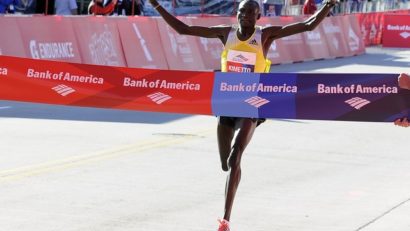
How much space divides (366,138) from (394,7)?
38.7 m

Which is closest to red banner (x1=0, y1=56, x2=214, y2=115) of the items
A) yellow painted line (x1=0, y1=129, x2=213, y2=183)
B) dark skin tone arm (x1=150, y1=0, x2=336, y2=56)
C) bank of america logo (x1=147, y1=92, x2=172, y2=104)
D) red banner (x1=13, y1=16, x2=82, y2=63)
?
bank of america logo (x1=147, y1=92, x2=172, y2=104)

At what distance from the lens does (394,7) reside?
52719 millimetres

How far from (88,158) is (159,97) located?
341cm

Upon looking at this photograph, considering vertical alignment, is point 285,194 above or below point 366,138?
above

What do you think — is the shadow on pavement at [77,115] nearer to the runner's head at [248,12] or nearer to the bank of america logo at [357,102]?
the runner's head at [248,12]

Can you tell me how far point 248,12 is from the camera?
28.0 ft

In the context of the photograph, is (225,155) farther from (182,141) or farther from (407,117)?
(182,141)

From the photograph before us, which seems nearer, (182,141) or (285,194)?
(285,194)

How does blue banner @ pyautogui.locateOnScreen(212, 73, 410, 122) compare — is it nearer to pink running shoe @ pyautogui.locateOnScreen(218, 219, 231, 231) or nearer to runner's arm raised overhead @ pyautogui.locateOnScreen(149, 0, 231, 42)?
runner's arm raised overhead @ pyautogui.locateOnScreen(149, 0, 231, 42)

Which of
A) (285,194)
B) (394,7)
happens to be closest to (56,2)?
(285,194)

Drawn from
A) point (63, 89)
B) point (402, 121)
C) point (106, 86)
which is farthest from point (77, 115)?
point (402, 121)

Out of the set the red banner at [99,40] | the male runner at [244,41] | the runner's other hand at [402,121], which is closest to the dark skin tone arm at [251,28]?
the male runner at [244,41]

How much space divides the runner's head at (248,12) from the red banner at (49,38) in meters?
11.4

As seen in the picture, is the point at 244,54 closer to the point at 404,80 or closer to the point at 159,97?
the point at 159,97
